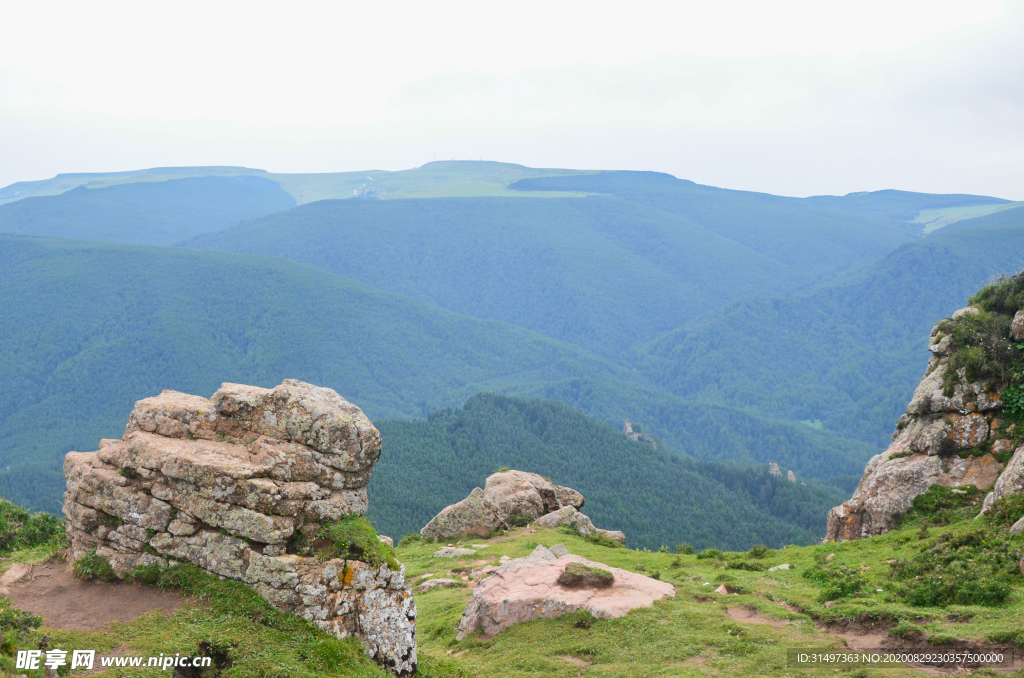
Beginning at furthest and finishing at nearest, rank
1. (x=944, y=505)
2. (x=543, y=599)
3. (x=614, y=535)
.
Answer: (x=614, y=535) < (x=944, y=505) < (x=543, y=599)

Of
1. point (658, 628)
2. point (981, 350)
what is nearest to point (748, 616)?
point (658, 628)

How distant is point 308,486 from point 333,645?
11.5 ft

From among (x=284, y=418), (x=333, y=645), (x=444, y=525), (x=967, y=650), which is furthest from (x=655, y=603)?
(x=444, y=525)

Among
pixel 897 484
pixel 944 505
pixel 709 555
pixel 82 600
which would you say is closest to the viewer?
pixel 82 600

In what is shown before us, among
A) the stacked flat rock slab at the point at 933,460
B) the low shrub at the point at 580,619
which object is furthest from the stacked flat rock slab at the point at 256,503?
the stacked flat rock slab at the point at 933,460

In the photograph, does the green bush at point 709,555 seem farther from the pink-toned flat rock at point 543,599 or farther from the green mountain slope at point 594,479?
the green mountain slope at point 594,479

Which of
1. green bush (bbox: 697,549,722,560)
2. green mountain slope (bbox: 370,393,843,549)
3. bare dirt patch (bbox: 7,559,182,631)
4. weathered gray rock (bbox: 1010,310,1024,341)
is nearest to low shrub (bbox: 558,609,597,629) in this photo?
bare dirt patch (bbox: 7,559,182,631)

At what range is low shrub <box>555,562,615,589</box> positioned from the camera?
21.9 m

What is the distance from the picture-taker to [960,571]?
18.8 metres

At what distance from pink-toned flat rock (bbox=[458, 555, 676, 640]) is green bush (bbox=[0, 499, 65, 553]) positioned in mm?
12659

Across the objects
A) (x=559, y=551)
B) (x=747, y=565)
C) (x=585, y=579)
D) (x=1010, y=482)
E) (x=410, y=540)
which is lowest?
(x=410, y=540)

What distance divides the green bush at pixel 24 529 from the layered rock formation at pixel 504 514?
18884 millimetres

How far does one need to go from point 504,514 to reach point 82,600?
2588 cm

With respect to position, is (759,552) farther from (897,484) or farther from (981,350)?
(981,350)
